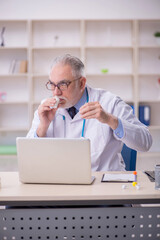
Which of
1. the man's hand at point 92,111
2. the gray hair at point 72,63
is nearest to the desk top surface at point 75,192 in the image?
the man's hand at point 92,111

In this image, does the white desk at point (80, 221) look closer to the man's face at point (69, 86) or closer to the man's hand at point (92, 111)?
the man's hand at point (92, 111)

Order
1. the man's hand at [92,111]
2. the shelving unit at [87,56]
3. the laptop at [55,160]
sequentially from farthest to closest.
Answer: the shelving unit at [87,56] → the man's hand at [92,111] → the laptop at [55,160]

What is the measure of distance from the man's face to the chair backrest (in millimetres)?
481

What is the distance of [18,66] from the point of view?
16.4 ft

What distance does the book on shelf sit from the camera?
4984 mm

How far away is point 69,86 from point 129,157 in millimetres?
622

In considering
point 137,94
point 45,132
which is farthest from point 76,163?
point 137,94

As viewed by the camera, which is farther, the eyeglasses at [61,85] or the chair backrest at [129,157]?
the chair backrest at [129,157]

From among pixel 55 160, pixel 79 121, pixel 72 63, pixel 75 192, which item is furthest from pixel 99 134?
pixel 75 192

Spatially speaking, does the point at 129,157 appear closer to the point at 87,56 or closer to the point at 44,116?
the point at 44,116

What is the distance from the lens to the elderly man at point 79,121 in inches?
84.0

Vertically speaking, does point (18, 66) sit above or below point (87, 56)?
below

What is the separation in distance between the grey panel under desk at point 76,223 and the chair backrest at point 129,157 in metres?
0.73

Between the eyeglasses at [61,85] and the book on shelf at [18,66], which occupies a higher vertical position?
the book on shelf at [18,66]
